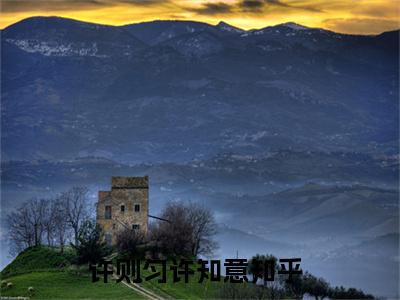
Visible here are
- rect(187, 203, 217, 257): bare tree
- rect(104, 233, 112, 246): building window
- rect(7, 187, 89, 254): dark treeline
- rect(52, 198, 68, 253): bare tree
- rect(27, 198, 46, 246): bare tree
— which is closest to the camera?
rect(104, 233, 112, 246): building window

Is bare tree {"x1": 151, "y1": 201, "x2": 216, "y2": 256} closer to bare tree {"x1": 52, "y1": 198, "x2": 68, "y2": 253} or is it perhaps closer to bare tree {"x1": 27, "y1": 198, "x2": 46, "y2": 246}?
bare tree {"x1": 52, "y1": 198, "x2": 68, "y2": 253}

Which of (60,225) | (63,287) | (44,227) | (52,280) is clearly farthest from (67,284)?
(44,227)

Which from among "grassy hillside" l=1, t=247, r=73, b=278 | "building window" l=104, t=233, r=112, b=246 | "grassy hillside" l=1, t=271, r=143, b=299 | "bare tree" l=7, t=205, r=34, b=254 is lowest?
"grassy hillside" l=1, t=271, r=143, b=299

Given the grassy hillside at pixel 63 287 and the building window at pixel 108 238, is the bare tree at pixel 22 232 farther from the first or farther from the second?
the grassy hillside at pixel 63 287

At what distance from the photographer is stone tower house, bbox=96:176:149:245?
119812mm

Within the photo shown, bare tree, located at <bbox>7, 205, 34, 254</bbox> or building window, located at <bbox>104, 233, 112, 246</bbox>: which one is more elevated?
bare tree, located at <bbox>7, 205, 34, 254</bbox>

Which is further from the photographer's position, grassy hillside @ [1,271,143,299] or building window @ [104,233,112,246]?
building window @ [104,233,112,246]

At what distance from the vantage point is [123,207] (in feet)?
395

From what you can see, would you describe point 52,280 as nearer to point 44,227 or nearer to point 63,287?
point 63,287

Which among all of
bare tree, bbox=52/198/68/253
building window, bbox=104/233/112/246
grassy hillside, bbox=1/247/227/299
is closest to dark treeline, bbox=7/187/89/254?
bare tree, bbox=52/198/68/253

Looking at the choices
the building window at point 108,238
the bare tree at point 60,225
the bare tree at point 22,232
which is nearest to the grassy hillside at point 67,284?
the building window at point 108,238

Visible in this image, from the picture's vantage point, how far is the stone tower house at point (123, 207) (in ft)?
393

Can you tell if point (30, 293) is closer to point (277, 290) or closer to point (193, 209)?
point (277, 290)

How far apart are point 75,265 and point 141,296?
14673mm
